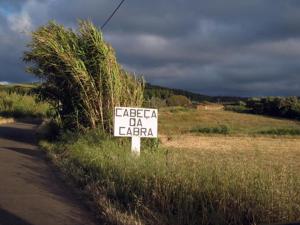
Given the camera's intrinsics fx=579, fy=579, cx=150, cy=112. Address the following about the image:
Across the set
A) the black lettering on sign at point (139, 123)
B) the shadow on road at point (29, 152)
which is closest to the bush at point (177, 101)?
the shadow on road at point (29, 152)

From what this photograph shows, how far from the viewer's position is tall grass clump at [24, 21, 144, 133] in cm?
1931

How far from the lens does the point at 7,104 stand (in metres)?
61.7

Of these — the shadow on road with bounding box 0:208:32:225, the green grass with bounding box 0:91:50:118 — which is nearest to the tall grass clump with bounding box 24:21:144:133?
the shadow on road with bounding box 0:208:32:225

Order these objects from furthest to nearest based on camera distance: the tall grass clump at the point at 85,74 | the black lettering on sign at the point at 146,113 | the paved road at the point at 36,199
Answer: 1. the tall grass clump at the point at 85,74
2. the black lettering on sign at the point at 146,113
3. the paved road at the point at 36,199

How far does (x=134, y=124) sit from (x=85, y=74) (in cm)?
569

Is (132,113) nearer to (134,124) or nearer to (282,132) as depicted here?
(134,124)

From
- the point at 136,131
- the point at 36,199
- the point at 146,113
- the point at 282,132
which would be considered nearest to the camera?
the point at 36,199

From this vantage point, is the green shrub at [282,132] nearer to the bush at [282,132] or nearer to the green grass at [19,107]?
the bush at [282,132]

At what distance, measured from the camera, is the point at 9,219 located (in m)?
8.59

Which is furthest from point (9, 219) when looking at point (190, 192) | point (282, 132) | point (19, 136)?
point (282, 132)

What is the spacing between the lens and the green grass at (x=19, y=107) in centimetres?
5916

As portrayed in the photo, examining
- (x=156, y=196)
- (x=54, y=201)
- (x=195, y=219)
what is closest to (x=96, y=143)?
(x=54, y=201)

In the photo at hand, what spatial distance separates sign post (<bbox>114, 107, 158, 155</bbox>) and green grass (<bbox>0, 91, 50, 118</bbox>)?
146 ft

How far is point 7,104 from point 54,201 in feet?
175
